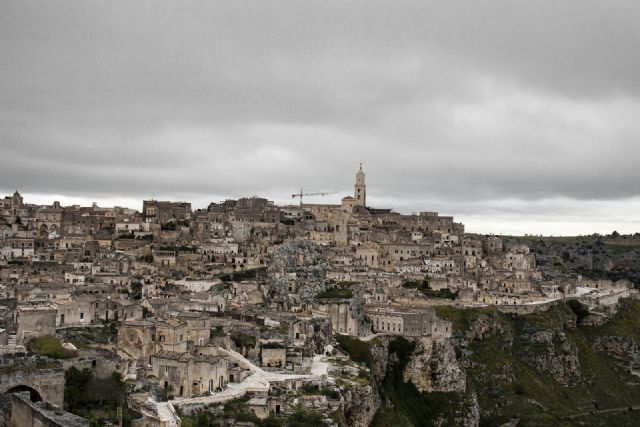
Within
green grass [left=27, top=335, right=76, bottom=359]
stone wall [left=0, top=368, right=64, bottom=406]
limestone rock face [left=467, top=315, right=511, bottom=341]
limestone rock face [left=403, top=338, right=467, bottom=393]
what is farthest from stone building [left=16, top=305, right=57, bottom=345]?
limestone rock face [left=467, top=315, right=511, bottom=341]

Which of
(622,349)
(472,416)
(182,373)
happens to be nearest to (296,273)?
(472,416)

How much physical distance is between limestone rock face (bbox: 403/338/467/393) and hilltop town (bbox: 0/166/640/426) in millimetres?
128

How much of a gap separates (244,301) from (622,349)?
1696 inches

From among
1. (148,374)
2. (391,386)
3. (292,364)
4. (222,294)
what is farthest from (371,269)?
(148,374)

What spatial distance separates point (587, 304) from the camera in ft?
260

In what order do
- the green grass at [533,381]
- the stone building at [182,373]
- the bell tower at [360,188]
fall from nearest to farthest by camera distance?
the stone building at [182,373], the green grass at [533,381], the bell tower at [360,188]

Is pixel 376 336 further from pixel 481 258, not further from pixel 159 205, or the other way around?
pixel 159 205

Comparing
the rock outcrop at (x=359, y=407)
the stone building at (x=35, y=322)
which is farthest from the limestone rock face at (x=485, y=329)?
the stone building at (x=35, y=322)

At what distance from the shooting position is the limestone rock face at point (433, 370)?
197 ft

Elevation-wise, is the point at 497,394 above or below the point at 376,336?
below

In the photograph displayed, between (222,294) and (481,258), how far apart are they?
42.4 metres

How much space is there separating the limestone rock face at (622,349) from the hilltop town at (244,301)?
2.76 metres

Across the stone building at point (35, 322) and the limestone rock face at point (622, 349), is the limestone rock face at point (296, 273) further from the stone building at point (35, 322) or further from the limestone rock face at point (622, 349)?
the limestone rock face at point (622, 349)

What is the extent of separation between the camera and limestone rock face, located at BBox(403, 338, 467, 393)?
60.1m
